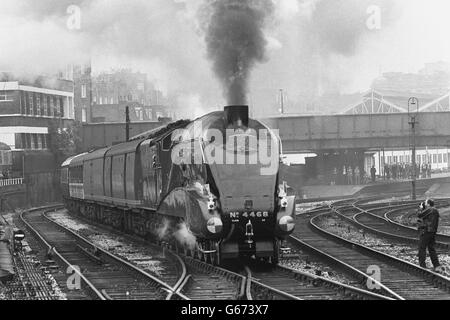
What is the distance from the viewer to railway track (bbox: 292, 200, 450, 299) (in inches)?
510

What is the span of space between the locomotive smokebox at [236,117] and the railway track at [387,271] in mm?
3512

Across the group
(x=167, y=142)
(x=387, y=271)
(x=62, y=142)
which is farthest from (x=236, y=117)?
(x=62, y=142)

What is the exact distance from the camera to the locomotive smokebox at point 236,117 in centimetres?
1567

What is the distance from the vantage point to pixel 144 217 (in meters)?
A: 22.4

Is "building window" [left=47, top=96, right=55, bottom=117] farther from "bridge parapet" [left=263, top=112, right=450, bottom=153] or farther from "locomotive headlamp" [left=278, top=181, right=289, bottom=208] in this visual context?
"locomotive headlamp" [left=278, top=181, right=289, bottom=208]

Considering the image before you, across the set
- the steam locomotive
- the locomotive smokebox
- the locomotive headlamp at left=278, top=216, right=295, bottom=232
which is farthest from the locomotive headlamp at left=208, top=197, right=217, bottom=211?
the locomotive smokebox

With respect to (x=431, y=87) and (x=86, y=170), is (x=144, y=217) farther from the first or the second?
(x=431, y=87)

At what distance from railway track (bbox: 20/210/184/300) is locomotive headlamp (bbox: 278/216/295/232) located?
113 inches

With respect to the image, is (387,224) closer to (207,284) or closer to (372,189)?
(207,284)

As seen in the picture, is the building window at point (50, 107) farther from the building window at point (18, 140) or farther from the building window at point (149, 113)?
the building window at point (149, 113)

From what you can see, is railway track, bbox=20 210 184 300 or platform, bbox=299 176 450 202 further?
platform, bbox=299 176 450 202

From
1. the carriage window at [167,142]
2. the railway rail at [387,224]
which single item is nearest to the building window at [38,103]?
the railway rail at [387,224]
